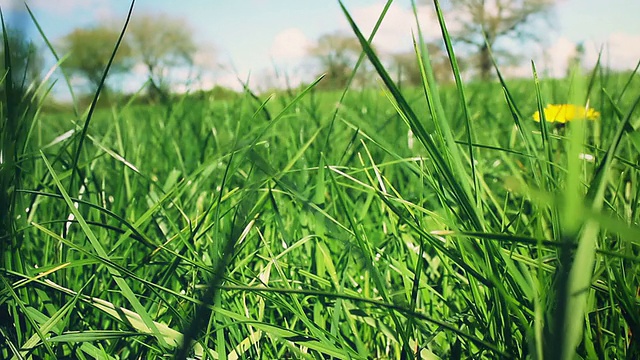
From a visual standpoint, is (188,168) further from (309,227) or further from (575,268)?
(575,268)

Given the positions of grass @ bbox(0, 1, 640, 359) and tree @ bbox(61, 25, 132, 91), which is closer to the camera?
grass @ bbox(0, 1, 640, 359)

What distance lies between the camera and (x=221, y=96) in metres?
1.76

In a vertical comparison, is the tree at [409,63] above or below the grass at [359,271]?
above

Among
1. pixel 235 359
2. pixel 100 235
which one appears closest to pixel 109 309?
pixel 235 359

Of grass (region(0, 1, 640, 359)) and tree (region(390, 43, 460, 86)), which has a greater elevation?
tree (region(390, 43, 460, 86))

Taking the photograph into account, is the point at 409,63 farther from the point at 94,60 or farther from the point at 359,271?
the point at 359,271

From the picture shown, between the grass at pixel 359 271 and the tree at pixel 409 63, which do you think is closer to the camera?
the grass at pixel 359 271

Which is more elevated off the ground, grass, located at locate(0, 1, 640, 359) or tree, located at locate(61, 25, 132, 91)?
tree, located at locate(61, 25, 132, 91)

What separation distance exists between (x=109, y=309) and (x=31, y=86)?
1.49 feet

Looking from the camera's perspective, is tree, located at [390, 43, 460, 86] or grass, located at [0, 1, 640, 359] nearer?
grass, located at [0, 1, 640, 359]

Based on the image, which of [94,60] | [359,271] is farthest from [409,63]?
[359,271]

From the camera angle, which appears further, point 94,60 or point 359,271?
point 94,60

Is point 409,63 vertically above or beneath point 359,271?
above

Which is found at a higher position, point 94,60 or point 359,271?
point 94,60
